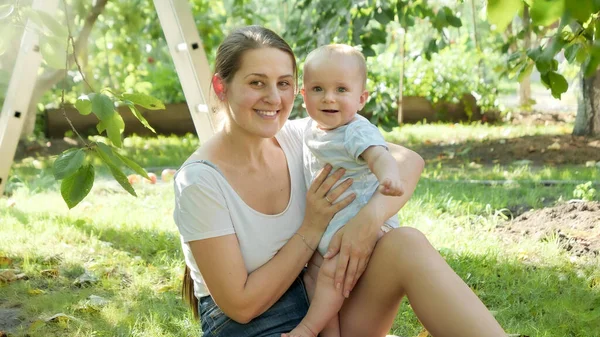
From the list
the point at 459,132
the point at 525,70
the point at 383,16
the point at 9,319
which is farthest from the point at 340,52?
the point at 459,132

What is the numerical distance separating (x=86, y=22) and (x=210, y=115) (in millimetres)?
3867

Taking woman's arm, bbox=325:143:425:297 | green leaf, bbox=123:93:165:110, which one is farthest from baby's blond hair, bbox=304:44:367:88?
green leaf, bbox=123:93:165:110

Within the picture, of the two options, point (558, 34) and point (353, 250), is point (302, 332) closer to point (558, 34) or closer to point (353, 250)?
point (353, 250)

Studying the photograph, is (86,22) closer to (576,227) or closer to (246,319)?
(576,227)

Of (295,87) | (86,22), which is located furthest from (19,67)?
(86,22)

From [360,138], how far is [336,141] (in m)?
0.11

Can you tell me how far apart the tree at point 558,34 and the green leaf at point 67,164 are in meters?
1.05

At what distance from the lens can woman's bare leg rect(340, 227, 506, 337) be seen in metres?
2.03

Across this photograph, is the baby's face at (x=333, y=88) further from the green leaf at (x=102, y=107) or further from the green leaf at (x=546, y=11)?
the green leaf at (x=546, y=11)

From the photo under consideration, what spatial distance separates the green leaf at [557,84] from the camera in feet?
9.16

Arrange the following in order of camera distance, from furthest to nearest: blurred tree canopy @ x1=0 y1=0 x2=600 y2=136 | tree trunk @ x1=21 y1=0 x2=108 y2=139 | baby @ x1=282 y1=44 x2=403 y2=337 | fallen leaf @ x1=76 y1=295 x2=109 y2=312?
1. tree trunk @ x1=21 y1=0 x2=108 y2=139
2. blurred tree canopy @ x1=0 y1=0 x2=600 y2=136
3. fallen leaf @ x1=76 y1=295 x2=109 y2=312
4. baby @ x1=282 y1=44 x2=403 y2=337

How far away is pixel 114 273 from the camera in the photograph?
3688 mm

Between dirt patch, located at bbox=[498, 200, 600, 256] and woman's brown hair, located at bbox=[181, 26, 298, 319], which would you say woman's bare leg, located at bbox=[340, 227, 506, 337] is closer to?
woman's brown hair, located at bbox=[181, 26, 298, 319]

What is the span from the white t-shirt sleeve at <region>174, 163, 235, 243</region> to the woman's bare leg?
409 millimetres
